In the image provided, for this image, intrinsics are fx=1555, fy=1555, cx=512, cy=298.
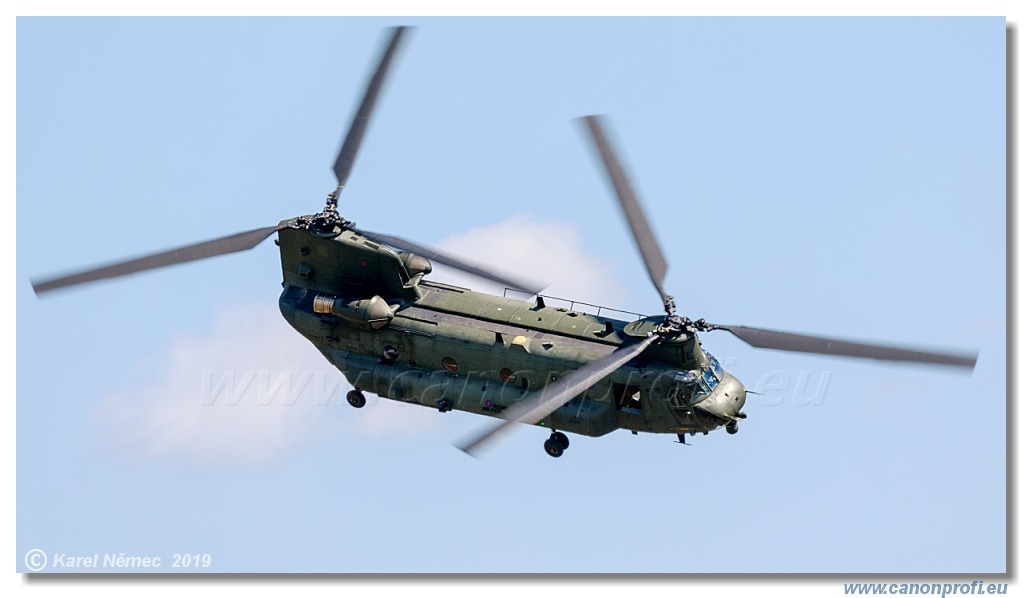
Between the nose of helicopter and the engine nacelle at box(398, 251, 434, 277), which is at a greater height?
the engine nacelle at box(398, 251, 434, 277)

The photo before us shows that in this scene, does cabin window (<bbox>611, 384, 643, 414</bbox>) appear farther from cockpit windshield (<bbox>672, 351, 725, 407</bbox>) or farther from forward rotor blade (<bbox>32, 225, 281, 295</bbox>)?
forward rotor blade (<bbox>32, 225, 281, 295</bbox>)

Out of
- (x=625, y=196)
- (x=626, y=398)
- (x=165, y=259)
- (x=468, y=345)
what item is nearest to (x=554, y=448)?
(x=626, y=398)

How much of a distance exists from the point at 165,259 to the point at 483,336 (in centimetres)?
971

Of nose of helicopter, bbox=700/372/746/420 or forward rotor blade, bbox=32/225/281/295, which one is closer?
forward rotor blade, bbox=32/225/281/295

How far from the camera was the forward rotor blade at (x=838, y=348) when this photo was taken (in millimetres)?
40938

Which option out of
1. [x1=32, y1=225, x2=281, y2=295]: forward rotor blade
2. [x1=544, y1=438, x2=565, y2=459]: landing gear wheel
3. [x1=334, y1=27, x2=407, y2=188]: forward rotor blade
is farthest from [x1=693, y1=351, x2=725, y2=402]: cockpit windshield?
[x1=32, y1=225, x2=281, y2=295]: forward rotor blade

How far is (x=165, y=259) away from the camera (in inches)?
1805

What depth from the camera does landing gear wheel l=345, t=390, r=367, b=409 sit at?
1977 inches

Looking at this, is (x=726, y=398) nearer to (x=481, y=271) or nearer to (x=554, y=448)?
(x=554, y=448)

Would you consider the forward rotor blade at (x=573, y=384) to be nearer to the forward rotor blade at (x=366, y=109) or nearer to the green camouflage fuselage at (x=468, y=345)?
the green camouflage fuselage at (x=468, y=345)

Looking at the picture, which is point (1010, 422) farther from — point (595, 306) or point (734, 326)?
point (595, 306)

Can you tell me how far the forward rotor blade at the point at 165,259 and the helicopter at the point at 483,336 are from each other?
4 centimetres

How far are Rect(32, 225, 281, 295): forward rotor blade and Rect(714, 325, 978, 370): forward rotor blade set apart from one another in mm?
14486

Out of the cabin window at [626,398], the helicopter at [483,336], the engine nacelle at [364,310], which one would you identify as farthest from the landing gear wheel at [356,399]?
the cabin window at [626,398]
